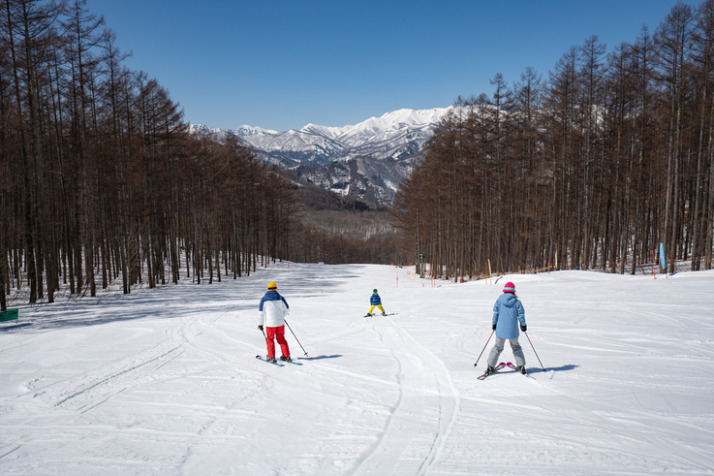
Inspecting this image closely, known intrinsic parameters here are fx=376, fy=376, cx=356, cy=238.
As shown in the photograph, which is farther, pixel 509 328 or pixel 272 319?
pixel 272 319

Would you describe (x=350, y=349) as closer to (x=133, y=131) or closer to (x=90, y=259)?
(x=90, y=259)

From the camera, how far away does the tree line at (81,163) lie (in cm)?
1642

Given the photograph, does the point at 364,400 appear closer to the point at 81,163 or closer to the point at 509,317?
the point at 509,317

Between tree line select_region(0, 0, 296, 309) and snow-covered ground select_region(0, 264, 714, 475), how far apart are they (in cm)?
854

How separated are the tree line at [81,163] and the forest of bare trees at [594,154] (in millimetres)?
19833

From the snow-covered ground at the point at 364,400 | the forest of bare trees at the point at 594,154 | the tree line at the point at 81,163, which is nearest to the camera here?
the snow-covered ground at the point at 364,400

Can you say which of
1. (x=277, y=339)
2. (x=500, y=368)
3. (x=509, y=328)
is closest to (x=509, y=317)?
(x=509, y=328)

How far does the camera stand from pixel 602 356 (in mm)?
8633

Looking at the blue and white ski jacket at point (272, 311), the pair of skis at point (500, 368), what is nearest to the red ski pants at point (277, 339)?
the blue and white ski jacket at point (272, 311)

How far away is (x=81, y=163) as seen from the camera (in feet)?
64.0

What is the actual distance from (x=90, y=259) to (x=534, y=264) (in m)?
32.3

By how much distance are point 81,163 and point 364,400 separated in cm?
2054

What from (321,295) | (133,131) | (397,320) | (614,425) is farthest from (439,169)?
(614,425)

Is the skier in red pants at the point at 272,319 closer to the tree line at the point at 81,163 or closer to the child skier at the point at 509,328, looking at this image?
the child skier at the point at 509,328
